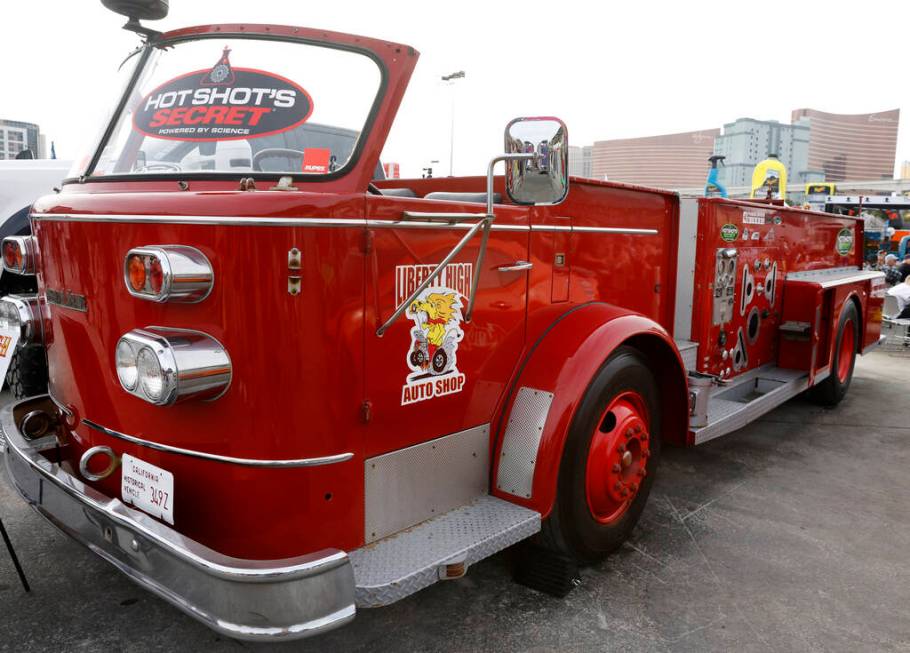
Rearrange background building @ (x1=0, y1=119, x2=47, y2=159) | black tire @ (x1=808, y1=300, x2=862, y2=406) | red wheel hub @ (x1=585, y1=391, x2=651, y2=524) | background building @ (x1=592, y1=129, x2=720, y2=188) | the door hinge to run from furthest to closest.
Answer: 1. background building @ (x1=592, y1=129, x2=720, y2=188)
2. background building @ (x1=0, y1=119, x2=47, y2=159)
3. black tire @ (x1=808, y1=300, x2=862, y2=406)
4. red wheel hub @ (x1=585, y1=391, x2=651, y2=524)
5. the door hinge

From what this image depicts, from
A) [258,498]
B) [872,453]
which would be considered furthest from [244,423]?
[872,453]

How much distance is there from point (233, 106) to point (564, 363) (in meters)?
1.50

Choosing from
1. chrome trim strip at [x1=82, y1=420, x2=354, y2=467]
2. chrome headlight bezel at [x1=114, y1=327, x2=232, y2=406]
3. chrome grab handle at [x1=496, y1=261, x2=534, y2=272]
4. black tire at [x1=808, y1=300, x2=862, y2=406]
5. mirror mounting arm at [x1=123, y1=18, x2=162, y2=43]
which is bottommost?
black tire at [x1=808, y1=300, x2=862, y2=406]

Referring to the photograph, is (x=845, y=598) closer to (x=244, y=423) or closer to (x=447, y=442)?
(x=447, y=442)

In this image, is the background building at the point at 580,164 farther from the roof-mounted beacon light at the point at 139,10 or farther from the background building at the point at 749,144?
the background building at the point at 749,144

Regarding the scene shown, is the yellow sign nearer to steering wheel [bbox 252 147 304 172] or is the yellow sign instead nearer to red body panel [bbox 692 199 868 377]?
red body panel [bbox 692 199 868 377]

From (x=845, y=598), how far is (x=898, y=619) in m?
0.20

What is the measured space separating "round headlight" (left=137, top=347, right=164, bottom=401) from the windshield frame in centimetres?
61

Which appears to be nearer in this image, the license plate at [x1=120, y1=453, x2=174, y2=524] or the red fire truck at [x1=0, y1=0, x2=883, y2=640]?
the red fire truck at [x1=0, y1=0, x2=883, y2=640]

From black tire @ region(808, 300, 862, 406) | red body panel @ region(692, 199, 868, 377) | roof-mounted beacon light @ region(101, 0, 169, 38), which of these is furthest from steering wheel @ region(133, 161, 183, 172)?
black tire @ region(808, 300, 862, 406)

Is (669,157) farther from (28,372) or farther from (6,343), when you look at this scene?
(6,343)

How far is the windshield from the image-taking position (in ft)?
7.41

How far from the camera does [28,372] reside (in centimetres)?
311

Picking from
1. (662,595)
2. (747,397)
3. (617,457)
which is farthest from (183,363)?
(747,397)
